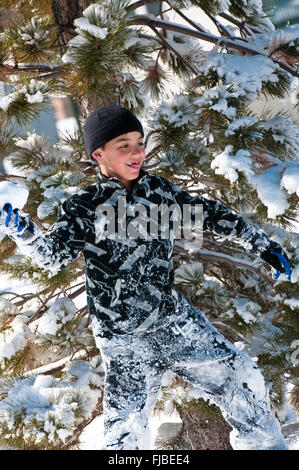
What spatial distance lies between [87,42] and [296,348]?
1.58 metres

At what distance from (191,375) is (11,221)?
759 mm

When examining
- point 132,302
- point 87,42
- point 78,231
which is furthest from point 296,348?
point 87,42

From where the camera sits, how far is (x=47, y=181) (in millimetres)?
2020

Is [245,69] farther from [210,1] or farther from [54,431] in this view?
[54,431]

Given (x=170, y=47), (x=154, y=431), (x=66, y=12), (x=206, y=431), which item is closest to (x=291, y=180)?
(x=170, y=47)

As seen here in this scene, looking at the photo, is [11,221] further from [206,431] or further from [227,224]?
[206,431]

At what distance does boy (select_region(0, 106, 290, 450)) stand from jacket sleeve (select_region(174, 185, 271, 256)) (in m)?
0.16

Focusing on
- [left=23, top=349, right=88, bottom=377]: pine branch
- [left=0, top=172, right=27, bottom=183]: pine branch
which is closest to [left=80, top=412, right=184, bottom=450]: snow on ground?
[left=23, top=349, right=88, bottom=377]: pine branch

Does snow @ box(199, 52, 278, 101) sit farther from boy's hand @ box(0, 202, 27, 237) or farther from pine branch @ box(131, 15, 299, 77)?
boy's hand @ box(0, 202, 27, 237)

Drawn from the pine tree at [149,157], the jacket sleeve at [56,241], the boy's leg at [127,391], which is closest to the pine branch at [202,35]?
the pine tree at [149,157]

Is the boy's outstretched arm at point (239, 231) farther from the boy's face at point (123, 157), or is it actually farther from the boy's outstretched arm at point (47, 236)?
the boy's outstretched arm at point (47, 236)

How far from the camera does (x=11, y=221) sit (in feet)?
4.73

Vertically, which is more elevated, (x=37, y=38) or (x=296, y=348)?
(x=37, y=38)
